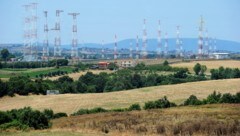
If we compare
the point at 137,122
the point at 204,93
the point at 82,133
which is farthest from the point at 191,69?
the point at 82,133

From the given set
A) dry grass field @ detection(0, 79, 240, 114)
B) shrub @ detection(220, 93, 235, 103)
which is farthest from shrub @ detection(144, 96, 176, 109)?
dry grass field @ detection(0, 79, 240, 114)

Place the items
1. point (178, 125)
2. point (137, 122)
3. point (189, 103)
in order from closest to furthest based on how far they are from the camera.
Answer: point (178, 125), point (137, 122), point (189, 103)

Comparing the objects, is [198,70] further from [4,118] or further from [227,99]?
[4,118]

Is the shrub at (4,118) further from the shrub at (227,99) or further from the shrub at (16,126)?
the shrub at (227,99)

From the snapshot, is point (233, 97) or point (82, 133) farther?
point (233, 97)

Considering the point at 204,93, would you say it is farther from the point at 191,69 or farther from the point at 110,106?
the point at 191,69

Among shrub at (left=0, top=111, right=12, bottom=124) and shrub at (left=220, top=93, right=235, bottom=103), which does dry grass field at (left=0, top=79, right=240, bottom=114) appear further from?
shrub at (left=0, top=111, right=12, bottom=124)

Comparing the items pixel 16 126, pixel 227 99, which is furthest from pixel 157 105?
pixel 16 126

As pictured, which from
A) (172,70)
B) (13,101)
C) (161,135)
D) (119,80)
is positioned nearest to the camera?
(161,135)
